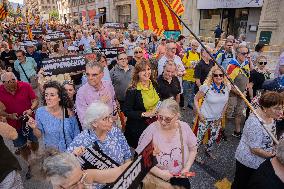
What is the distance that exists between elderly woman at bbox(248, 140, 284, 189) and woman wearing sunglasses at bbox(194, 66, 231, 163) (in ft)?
6.94

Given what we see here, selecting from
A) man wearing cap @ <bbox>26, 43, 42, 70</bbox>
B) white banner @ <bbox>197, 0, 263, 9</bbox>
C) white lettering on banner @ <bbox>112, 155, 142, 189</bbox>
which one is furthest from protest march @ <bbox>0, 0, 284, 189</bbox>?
white banner @ <bbox>197, 0, 263, 9</bbox>

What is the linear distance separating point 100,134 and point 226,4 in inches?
756

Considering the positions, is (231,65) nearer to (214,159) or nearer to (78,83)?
(214,159)

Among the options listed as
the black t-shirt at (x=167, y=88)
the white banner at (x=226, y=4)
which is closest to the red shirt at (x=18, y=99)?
the black t-shirt at (x=167, y=88)

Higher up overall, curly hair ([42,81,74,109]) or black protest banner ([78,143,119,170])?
curly hair ([42,81,74,109])

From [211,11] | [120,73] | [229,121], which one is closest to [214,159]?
[229,121]

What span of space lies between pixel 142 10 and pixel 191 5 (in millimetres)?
19205

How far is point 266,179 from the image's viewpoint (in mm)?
1914

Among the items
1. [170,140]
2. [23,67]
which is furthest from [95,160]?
[23,67]

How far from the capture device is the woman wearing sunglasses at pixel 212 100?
4.03 meters

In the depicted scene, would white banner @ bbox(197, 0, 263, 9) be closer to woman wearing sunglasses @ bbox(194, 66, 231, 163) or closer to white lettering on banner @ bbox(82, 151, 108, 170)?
A: woman wearing sunglasses @ bbox(194, 66, 231, 163)

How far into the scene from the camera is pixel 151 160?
151cm

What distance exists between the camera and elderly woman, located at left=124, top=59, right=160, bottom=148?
3.44 metres

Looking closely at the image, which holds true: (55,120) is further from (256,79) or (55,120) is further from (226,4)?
(226,4)
